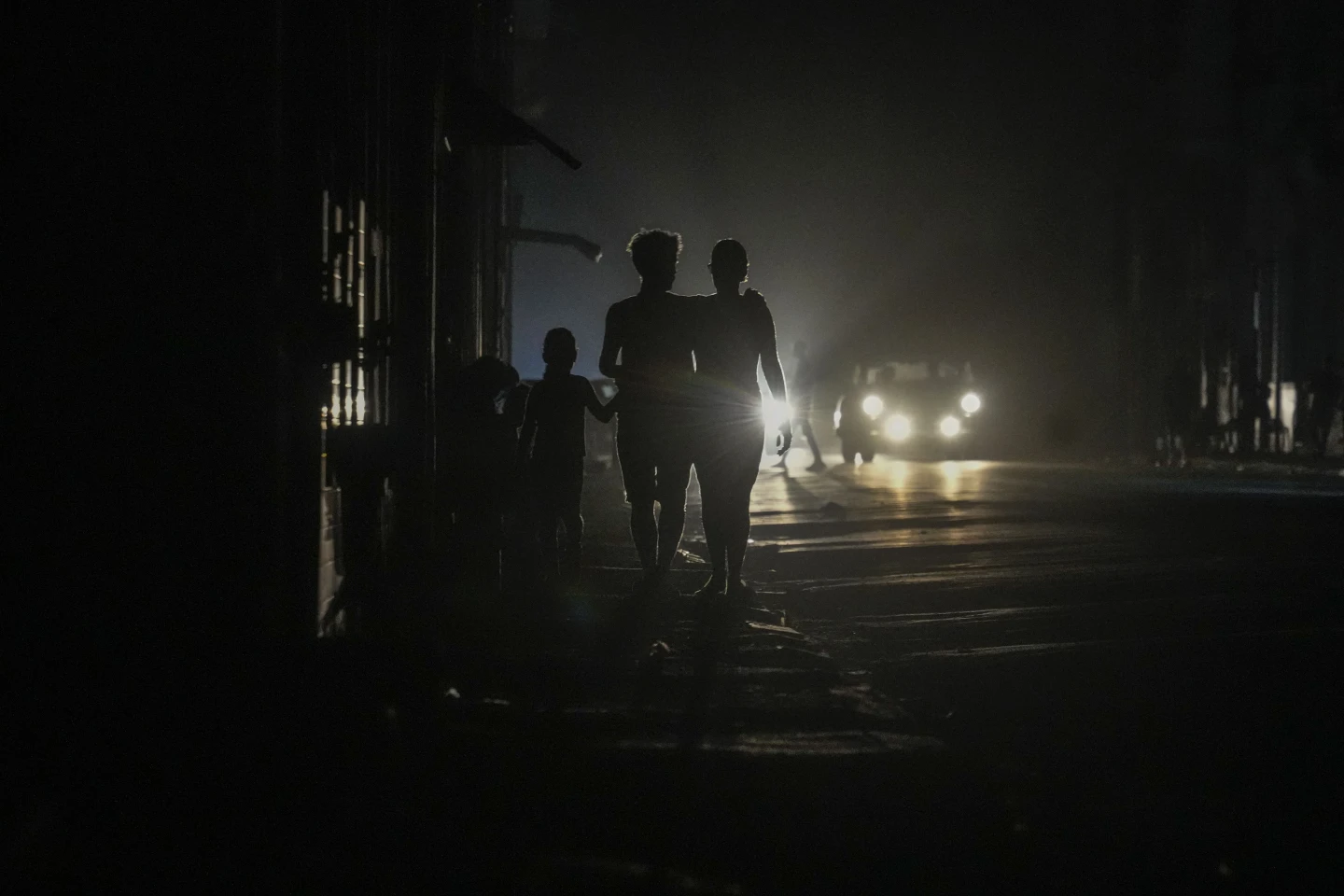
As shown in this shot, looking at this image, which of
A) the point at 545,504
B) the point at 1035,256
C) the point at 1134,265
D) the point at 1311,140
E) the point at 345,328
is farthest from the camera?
the point at 1035,256

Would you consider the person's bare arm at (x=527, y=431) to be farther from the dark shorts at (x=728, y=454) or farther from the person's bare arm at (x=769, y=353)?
the person's bare arm at (x=769, y=353)

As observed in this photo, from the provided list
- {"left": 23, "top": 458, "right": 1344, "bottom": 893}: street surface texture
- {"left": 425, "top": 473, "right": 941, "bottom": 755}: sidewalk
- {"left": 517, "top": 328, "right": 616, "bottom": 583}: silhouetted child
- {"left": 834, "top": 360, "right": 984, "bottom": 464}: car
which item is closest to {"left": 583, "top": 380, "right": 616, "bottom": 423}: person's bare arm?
{"left": 517, "top": 328, "right": 616, "bottom": 583}: silhouetted child

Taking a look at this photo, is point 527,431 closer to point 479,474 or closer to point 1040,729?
point 479,474

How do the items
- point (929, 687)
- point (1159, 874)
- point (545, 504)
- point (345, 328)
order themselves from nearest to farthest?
point (1159, 874) → point (345, 328) → point (929, 687) → point (545, 504)

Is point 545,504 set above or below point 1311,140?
below

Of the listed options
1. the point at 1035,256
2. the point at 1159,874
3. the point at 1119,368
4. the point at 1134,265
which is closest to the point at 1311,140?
the point at 1134,265

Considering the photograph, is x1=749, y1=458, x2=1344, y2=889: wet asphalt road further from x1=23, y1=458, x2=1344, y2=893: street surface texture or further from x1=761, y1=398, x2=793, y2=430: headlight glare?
x1=761, y1=398, x2=793, y2=430: headlight glare

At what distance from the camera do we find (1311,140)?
20000mm

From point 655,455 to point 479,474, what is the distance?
1.04 metres

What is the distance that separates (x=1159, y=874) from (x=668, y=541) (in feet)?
12.6

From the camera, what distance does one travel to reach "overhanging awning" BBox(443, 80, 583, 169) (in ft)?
24.5

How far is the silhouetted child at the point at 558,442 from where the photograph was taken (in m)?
6.66

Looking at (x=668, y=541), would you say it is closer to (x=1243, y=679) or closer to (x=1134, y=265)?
(x=1243, y=679)

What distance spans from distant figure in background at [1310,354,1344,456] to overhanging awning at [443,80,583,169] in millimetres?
17432
